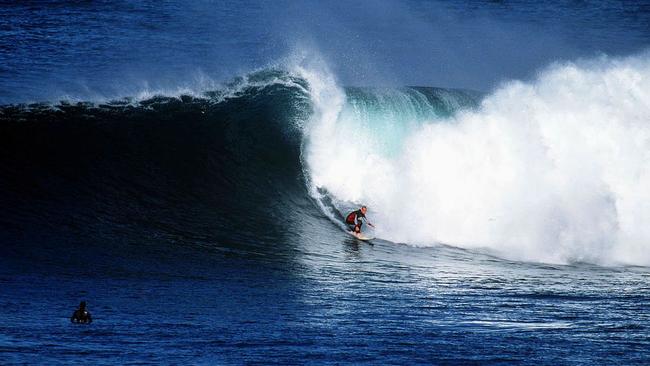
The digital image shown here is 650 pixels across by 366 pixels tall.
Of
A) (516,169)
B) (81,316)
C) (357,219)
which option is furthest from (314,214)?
(81,316)

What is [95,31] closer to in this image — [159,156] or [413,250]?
[159,156]

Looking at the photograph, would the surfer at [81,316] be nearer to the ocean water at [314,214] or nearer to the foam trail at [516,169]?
the ocean water at [314,214]

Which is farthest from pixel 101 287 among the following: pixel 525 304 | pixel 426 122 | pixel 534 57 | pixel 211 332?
pixel 534 57

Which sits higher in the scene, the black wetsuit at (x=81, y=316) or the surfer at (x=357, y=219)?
the surfer at (x=357, y=219)

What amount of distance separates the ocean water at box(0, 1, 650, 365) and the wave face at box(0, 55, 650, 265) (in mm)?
55

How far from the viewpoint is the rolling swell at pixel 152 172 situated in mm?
16859

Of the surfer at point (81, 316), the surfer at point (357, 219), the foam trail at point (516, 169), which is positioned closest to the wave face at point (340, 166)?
the foam trail at point (516, 169)

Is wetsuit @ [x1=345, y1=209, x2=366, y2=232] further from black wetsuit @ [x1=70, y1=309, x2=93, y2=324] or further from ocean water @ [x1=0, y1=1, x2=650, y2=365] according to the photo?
black wetsuit @ [x1=70, y1=309, x2=93, y2=324]

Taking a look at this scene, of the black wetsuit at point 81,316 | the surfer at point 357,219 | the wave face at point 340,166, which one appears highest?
the wave face at point 340,166

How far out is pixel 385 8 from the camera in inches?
1838

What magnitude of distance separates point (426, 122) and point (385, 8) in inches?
968

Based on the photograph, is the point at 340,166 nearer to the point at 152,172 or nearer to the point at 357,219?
the point at 357,219

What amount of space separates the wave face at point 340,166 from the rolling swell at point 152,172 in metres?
0.05

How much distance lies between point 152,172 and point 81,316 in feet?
29.4
